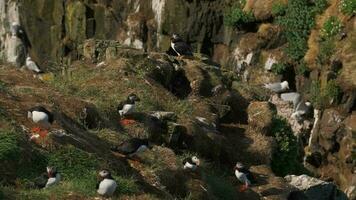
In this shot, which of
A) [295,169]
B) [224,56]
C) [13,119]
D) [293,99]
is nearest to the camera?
[13,119]

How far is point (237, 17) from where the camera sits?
4238cm

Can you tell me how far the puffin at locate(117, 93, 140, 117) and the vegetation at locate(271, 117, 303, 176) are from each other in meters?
5.11

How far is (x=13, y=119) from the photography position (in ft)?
55.4

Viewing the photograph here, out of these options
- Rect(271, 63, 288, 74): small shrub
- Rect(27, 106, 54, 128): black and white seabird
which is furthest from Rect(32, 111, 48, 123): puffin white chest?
Rect(271, 63, 288, 74): small shrub

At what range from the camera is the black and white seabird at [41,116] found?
54.4 feet

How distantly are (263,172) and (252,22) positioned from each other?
20.4 metres

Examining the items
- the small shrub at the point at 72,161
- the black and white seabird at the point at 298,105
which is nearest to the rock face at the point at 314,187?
the small shrub at the point at 72,161

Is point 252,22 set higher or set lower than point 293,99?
higher

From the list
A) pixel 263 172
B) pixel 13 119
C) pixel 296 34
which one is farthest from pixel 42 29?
pixel 13 119

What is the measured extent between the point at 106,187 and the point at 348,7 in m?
25.8

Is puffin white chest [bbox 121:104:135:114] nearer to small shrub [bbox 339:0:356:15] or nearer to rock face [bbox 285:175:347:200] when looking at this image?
rock face [bbox 285:175:347:200]

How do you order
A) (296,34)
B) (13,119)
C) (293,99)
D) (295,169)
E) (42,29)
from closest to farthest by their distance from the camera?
(13,119)
(295,169)
(293,99)
(296,34)
(42,29)

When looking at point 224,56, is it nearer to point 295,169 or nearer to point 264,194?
point 295,169

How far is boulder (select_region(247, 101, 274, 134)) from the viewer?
25.3 m
